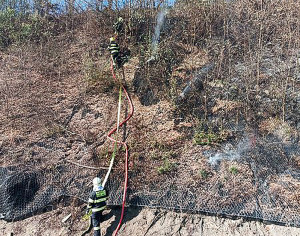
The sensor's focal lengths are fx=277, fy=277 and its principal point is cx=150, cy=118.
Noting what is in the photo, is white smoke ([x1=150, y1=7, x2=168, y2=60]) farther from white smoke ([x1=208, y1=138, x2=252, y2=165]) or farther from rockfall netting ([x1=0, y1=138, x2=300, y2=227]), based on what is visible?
rockfall netting ([x1=0, y1=138, x2=300, y2=227])

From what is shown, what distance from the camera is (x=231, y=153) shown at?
4.12 metres

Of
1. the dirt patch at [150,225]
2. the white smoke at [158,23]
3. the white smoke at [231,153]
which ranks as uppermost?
the white smoke at [158,23]

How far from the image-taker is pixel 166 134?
4.58 meters

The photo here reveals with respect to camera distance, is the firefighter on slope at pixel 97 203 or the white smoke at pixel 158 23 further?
the white smoke at pixel 158 23

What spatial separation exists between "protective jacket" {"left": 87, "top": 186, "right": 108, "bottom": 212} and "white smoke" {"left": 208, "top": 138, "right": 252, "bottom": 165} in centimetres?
161

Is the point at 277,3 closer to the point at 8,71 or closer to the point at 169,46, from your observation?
the point at 169,46

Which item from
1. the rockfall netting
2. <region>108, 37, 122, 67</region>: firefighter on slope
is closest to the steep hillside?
the rockfall netting

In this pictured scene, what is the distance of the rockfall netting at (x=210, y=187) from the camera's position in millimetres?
3494

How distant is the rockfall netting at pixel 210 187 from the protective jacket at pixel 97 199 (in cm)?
24

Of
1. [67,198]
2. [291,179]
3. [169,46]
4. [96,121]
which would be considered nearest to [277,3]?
[169,46]

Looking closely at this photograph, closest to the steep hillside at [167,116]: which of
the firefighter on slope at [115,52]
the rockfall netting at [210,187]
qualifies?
the rockfall netting at [210,187]

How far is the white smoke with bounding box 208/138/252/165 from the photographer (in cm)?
407

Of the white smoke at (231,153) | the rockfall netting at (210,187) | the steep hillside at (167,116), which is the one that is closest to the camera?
the rockfall netting at (210,187)

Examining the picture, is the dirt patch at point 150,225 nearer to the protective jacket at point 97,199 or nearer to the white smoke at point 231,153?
the protective jacket at point 97,199
